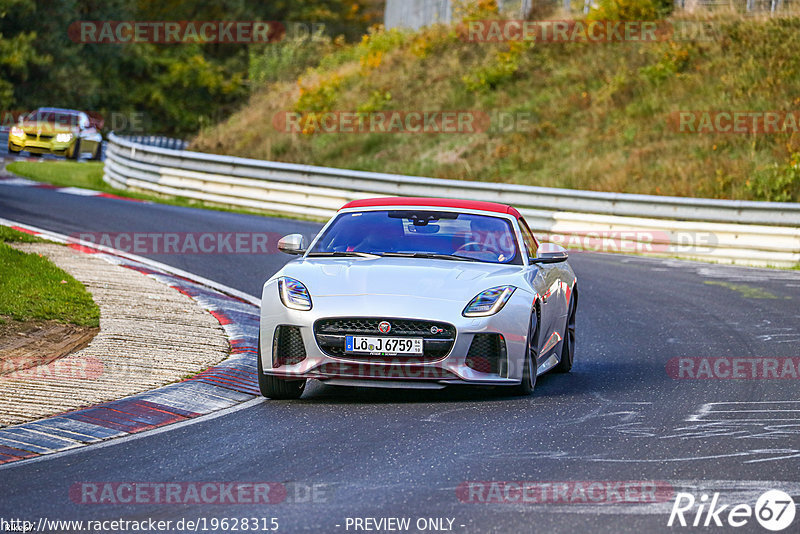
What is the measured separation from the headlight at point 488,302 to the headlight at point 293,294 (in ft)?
3.56

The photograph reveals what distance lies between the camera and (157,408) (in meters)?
8.10

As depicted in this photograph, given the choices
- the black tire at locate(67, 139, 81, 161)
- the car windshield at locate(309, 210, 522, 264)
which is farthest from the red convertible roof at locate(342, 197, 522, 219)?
the black tire at locate(67, 139, 81, 161)

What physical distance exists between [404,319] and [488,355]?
0.64 meters

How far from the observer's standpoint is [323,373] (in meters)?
8.34

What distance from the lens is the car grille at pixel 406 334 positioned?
8219 millimetres

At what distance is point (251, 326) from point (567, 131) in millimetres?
17871

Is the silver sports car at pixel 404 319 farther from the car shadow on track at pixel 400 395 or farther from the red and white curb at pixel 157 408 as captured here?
the red and white curb at pixel 157 408

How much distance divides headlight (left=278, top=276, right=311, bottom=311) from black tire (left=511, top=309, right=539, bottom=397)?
154cm

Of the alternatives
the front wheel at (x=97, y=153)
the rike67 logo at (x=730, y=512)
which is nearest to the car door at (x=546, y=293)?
the rike67 logo at (x=730, y=512)

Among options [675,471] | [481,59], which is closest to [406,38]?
[481,59]

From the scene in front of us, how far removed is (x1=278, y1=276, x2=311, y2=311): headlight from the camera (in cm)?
846

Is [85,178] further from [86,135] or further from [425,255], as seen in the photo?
[425,255]

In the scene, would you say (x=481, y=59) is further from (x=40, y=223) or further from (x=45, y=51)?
(x=45, y=51)

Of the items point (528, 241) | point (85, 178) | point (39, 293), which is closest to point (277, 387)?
point (528, 241)
